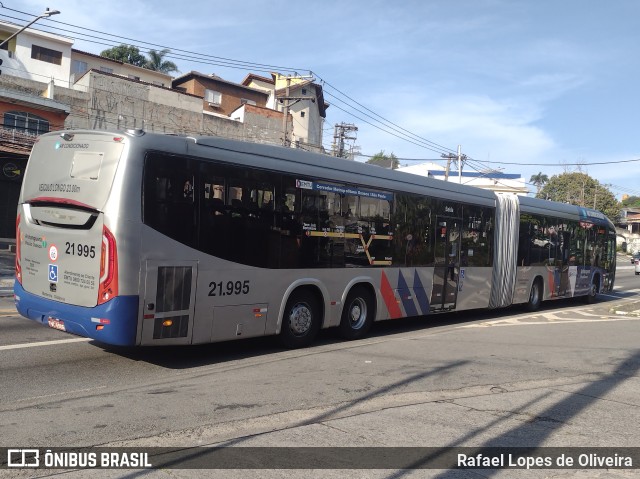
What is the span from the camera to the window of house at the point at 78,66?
47.6 metres

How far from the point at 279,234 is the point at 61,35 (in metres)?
41.5

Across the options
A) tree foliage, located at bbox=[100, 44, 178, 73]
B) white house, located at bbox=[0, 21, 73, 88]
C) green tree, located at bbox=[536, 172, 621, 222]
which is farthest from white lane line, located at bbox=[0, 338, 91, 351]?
green tree, located at bbox=[536, 172, 621, 222]

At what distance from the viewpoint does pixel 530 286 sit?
1667 centimetres

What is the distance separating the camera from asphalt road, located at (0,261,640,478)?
16.5ft

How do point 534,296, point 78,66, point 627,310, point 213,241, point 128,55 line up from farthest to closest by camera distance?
point 128,55
point 78,66
point 627,310
point 534,296
point 213,241

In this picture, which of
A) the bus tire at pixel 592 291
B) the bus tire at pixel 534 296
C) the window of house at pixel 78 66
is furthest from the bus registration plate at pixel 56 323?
the window of house at pixel 78 66

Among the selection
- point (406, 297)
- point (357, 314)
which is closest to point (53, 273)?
point (357, 314)

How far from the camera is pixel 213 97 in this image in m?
50.8

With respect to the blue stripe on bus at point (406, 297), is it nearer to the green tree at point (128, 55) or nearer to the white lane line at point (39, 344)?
the white lane line at point (39, 344)

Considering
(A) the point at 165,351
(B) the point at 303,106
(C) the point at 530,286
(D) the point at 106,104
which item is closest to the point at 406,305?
(A) the point at 165,351

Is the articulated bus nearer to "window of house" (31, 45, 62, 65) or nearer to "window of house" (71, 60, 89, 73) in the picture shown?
"window of house" (31, 45, 62, 65)

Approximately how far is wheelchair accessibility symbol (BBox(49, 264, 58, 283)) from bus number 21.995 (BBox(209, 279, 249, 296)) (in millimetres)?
2031

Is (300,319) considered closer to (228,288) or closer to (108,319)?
(228,288)

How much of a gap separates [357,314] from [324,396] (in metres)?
4.34
